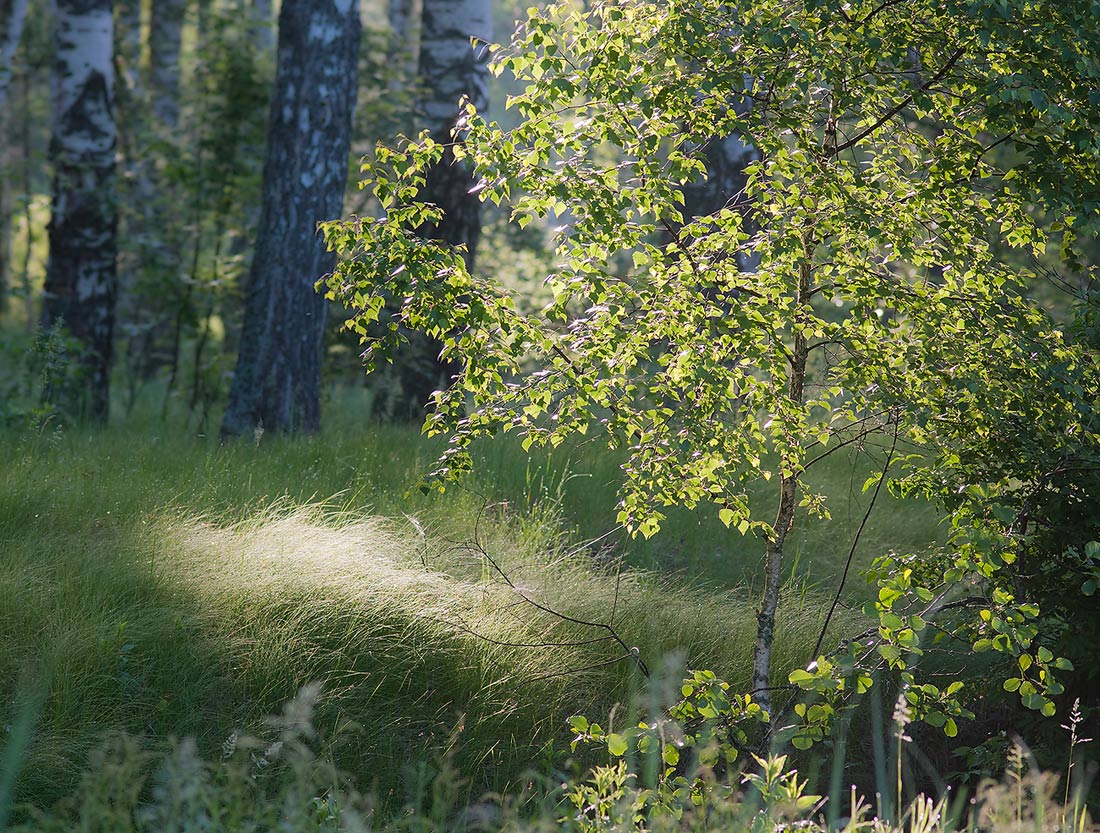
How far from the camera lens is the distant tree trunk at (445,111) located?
8.41 m

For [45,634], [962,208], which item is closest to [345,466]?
[45,634]

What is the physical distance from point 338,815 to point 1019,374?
2.77 meters

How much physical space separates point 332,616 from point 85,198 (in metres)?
5.46

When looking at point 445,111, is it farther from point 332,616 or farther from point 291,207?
point 332,616

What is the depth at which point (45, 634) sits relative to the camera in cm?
389

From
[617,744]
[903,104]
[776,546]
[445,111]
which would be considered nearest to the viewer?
[617,744]

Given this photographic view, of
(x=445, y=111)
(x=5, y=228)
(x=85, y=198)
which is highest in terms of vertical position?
(x=5, y=228)

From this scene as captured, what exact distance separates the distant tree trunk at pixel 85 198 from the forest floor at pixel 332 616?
101 inches

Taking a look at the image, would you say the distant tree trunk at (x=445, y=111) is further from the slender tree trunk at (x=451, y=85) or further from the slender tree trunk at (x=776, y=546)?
the slender tree trunk at (x=776, y=546)

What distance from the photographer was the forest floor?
3.91m

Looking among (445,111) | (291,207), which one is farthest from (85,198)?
(445,111)

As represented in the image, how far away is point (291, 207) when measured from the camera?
717cm

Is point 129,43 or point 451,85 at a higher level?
point 129,43

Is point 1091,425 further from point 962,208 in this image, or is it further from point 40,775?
point 40,775
